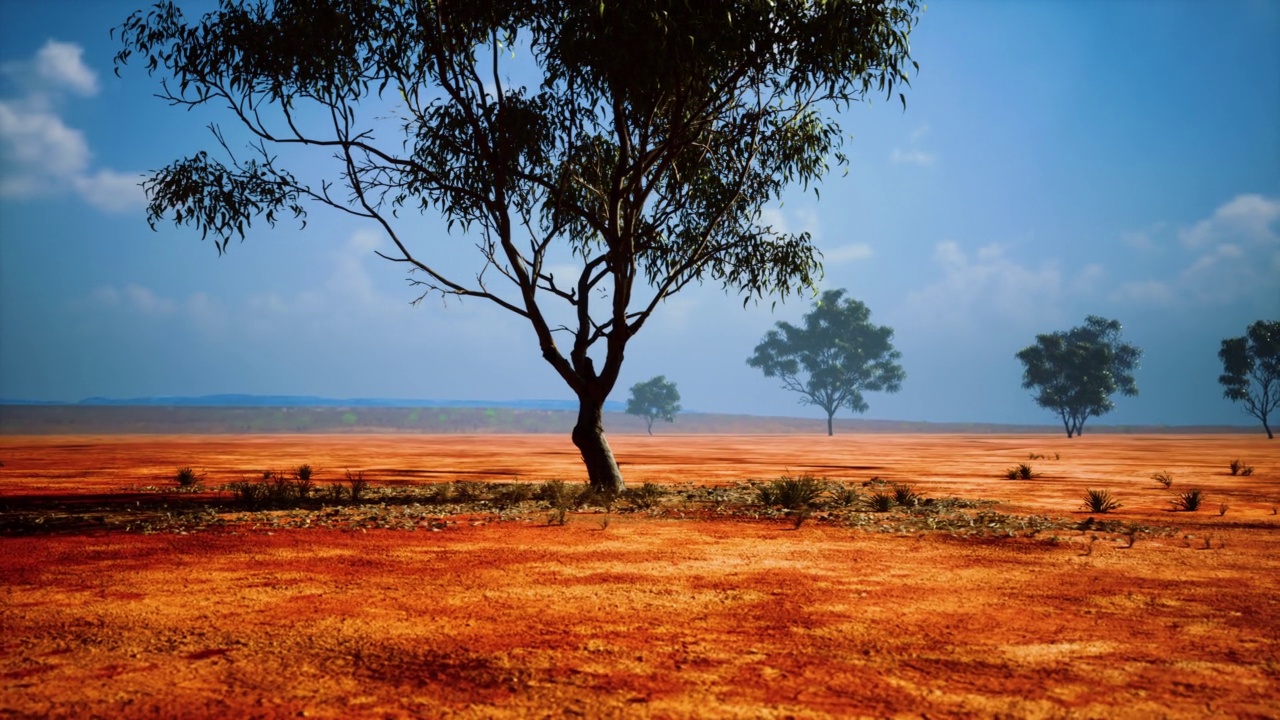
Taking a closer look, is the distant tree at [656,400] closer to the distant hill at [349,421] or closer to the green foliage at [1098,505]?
the distant hill at [349,421]

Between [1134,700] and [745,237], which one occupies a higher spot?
[745,237]

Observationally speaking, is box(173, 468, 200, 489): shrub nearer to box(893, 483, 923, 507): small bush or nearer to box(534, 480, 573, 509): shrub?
box(534, 480, 573, 509): shrub

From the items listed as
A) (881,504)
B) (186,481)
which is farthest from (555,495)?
(186,481)

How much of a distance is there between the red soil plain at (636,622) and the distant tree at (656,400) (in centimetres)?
10690

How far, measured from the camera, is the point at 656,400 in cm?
12019

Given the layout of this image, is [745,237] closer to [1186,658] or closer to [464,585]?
[464,585]

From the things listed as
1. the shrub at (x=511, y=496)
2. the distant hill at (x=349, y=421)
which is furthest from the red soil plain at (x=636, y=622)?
the distant hill at (x=349, y=421)

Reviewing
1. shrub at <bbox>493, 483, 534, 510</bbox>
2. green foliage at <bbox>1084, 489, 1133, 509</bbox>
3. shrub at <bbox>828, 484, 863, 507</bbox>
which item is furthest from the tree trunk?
green foliage at <bbox>1084, 489, 1133, 509</bbox>

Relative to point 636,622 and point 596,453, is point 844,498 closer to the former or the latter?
point 596,453

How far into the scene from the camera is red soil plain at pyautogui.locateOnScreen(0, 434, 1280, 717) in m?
4.94

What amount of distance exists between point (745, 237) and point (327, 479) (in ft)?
46.8

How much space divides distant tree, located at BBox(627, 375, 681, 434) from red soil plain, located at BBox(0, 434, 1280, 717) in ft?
351

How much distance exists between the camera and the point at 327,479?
24.6 metres

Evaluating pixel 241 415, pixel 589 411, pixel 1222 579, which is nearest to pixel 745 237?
pixel 589 411
